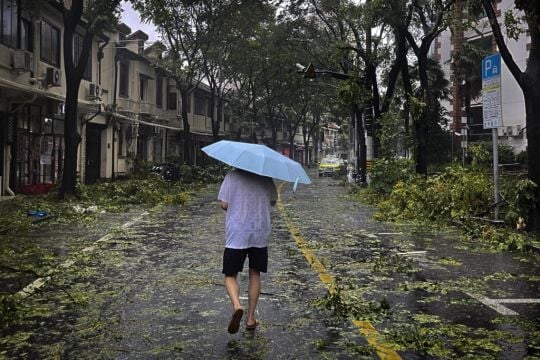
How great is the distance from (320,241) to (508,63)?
5.65 meters

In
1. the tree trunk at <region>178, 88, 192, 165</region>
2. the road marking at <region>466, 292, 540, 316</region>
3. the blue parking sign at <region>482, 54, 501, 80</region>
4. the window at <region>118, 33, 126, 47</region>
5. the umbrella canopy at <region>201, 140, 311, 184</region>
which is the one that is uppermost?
the window at <region>118, 33, 126, 47</region>

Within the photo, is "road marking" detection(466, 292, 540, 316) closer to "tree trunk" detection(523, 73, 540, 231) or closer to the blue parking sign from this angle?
"tree trunk" detection(523, 73, 540, 231)

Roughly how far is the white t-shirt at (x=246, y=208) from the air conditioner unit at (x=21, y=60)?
16471 millimetres

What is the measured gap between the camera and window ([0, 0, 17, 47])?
63.7ft

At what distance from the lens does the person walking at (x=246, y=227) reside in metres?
5.66

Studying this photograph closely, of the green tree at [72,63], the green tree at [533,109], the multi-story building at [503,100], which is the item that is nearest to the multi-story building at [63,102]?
the green tree at [72,63]

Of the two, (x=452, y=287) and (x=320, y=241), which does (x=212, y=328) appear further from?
(x=320, y=241)

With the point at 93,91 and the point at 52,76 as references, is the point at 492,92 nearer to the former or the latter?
the point at 52,76

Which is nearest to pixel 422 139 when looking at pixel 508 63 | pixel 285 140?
pixel 508 63

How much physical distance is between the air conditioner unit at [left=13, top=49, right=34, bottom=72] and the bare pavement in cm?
948

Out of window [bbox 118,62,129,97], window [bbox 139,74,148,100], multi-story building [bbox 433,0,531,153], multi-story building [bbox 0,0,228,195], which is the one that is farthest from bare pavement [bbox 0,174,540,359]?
window [bbox 139,74,148,100]

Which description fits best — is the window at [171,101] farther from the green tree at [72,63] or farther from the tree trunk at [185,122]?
the green tree at [72,63]

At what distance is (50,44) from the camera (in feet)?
77.8

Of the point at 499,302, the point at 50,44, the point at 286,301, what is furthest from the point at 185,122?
the point at 499,302
